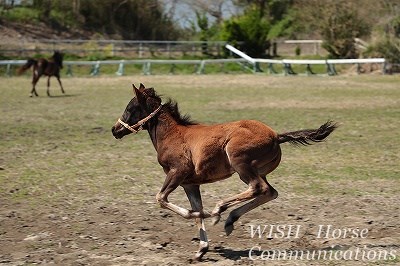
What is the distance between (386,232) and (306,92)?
19280 millimetres

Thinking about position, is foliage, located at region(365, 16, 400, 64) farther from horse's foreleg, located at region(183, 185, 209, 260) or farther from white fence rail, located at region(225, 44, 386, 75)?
horse's foreleg, located at region(183, 185, 209, 260)

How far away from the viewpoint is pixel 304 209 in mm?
8758

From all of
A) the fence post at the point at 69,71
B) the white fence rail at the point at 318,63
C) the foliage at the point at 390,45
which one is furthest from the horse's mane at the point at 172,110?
the fence post at the point at 69,71

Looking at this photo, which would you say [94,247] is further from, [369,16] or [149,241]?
[369,16]

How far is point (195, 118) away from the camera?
62.1 ft

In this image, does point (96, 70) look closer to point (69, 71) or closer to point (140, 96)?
point (69, 71)

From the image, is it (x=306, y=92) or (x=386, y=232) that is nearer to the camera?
(x=386, y=232)

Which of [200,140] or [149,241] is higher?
[200,140]

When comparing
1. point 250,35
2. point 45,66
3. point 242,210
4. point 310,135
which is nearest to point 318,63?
point 250,35

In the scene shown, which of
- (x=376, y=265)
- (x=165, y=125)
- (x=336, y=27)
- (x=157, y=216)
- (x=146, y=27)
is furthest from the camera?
(x=146, y=27)

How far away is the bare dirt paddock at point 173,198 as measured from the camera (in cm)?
700

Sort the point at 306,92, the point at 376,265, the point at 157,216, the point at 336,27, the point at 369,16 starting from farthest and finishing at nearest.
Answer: the point at 369,16, the point at 336,27, the point at 306,92, the point at 157,216, the point at 376,265

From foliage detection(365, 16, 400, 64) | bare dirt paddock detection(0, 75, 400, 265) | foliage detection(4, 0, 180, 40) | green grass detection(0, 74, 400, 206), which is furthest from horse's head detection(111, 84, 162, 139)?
foliage detection(4, 0, 180, 40)

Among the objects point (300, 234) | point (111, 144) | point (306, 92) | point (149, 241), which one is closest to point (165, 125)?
point (149, 241)
